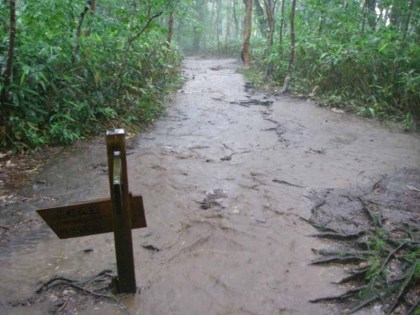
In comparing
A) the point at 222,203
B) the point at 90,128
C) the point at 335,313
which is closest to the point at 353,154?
the point at 222,203

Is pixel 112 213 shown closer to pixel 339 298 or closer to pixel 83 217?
pixel 83 217

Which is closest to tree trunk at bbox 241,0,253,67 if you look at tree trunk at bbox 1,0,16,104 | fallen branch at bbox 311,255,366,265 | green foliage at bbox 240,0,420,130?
green foliage at bbox 240,0,420,130

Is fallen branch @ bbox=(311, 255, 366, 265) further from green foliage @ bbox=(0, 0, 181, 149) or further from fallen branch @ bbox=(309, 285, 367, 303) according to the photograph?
green foliage @ bbox=(0, 0, 181, 149)

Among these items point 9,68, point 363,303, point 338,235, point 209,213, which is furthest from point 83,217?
point 9,68

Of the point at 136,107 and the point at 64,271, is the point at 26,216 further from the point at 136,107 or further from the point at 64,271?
the point at 136,107

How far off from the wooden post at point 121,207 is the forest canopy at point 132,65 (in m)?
3.60

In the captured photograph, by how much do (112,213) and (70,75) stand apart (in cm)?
467

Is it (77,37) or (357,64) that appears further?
(357,64)

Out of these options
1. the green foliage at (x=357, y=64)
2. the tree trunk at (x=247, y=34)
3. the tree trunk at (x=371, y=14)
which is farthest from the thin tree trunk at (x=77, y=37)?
the tree trunk at (x=247, y=34)

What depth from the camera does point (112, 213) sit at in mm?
2537

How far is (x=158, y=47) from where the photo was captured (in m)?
10.6

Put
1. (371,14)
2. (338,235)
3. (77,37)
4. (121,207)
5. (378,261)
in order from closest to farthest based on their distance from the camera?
(121,207)
(378,261)
(338,235)
(77,37)
(371,14)

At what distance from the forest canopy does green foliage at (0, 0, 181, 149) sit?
0.05 feet

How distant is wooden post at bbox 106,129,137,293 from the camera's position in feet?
7.72
